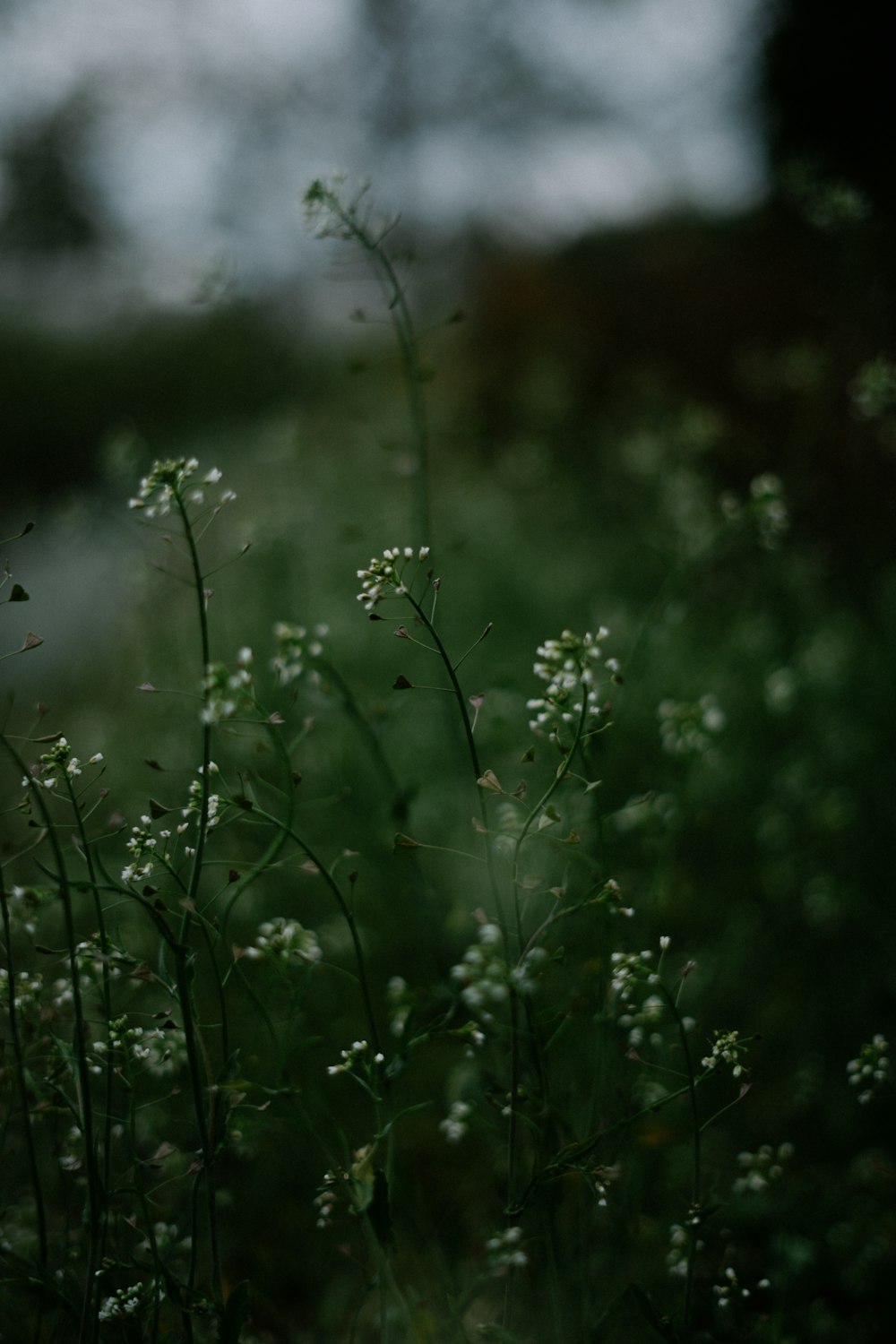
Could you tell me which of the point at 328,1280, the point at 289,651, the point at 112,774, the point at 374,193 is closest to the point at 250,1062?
the point at 289,651

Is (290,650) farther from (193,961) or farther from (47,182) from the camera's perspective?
(47,182)

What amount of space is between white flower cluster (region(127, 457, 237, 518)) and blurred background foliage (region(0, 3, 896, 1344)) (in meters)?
0.34

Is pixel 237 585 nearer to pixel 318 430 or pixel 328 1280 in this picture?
pixel 318 430

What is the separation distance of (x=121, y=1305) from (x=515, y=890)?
1.76ft

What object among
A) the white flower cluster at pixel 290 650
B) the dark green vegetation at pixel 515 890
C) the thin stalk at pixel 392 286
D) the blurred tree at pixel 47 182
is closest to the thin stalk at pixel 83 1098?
the dark green vegetation at pixel 515 890

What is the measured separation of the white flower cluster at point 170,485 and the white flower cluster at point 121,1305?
71 cm

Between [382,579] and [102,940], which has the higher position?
[382,579]

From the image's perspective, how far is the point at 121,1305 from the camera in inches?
31.5

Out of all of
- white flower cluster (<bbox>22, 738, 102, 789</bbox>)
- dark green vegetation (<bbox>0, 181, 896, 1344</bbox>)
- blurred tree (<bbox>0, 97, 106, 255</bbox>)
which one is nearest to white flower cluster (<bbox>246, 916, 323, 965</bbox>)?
dark green vegetation (<bbox>0, 181, 896, 1344</bbox>)

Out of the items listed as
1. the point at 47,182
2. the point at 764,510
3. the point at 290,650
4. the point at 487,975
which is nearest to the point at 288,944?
the point at 487,975

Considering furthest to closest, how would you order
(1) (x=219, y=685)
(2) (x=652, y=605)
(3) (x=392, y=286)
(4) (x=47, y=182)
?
(4) (x=47, y=182), (2) (x=652, y=605), (3) (x=392, y=286), (1) (x=219, y=685)

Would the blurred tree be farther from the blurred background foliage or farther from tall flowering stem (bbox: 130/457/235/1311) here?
tall flowering stem (bbox: 130/457/235/1311)

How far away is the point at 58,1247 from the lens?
39.6 inches

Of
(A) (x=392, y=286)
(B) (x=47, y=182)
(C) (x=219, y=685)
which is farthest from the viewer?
(B) (x=47, y=182)
